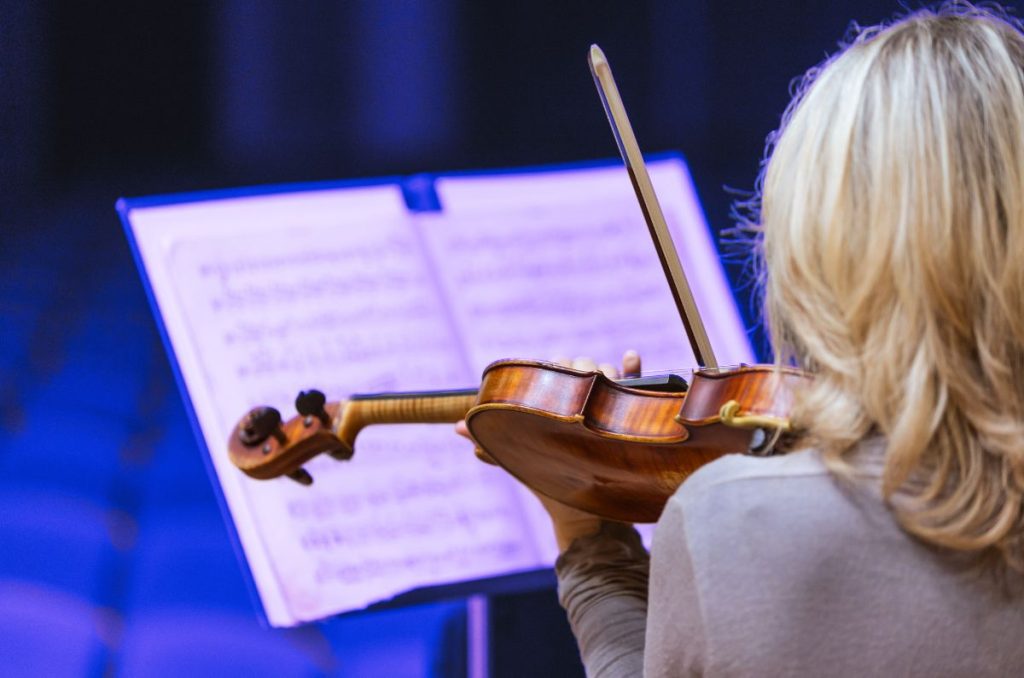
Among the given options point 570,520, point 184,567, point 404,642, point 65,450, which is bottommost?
point 404,642

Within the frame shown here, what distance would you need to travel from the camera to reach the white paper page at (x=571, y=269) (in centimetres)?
182

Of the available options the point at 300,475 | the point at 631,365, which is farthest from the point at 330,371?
the point at 631,365

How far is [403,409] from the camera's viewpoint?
1420 millimetres

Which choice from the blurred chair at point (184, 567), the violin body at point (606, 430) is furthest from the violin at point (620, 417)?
the blurred chair at point (184, 567)

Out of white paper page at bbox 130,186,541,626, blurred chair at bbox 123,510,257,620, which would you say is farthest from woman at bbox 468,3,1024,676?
blurred chair at bbox 123,510,257,620

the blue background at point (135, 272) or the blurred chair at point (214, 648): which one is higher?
the blue background at point (135, 272)

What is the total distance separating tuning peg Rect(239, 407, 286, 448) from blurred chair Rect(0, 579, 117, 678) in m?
0.55

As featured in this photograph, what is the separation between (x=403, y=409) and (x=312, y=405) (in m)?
0.11

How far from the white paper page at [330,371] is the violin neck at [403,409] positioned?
28 centimetres

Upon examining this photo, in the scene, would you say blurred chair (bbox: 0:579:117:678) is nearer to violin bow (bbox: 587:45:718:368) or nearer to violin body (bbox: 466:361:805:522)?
violin body (bbox: 466:361:805:522)

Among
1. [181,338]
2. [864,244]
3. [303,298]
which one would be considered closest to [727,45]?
[303,298]

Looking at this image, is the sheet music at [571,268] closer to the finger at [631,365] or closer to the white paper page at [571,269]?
the white paper page at [571,269]

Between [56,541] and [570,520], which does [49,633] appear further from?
[570,520]

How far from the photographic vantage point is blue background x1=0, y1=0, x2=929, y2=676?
1764 millimetres
